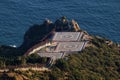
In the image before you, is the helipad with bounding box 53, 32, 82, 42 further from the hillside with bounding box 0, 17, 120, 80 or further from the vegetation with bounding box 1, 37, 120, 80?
the vegetation with bounding box 1, 37, 120, 80

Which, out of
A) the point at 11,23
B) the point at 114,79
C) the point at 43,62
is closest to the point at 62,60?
the point at 43,62

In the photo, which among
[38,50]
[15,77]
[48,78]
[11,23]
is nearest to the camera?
[15,77]

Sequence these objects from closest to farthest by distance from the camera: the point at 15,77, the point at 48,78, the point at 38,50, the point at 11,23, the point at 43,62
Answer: the point at 15,77
the point at 48,78
the point at 43,62
the point at 38,50
the point at 11,23

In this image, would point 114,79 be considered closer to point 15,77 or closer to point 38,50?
point 38,50

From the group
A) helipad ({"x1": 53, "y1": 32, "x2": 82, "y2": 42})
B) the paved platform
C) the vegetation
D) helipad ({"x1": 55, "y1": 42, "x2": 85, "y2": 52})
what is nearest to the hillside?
the vegetation

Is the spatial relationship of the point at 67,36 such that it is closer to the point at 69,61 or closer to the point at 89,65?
the point at 89,65

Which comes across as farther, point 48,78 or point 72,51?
point 72,51

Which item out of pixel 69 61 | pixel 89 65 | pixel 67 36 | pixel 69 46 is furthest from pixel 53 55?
pixel 67 36

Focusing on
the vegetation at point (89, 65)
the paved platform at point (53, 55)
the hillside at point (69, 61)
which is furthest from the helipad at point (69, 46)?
the paved platform at point (53, 55)
